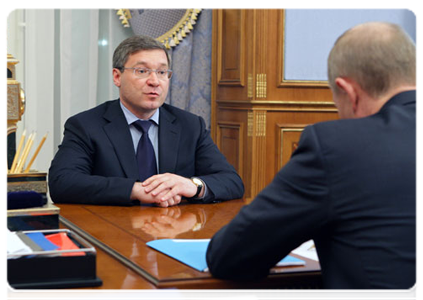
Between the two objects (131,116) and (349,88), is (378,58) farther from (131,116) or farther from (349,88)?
(131,116)

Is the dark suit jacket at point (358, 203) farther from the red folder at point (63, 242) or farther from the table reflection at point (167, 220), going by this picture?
the table reflection at point (167, 220)

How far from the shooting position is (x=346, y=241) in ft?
4.94

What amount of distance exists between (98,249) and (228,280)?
0.48m

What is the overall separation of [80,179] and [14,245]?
128 centimetres

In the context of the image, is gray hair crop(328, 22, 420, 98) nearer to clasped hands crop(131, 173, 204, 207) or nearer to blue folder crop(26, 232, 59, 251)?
blue folder crop(26, 232, 59, 251)

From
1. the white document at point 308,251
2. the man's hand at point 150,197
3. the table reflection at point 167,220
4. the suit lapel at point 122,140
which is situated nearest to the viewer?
the white document at point 308,251

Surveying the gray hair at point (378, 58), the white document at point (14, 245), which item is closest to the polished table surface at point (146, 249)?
the white document at point (14, 245)

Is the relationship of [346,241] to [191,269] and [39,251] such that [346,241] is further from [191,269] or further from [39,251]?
[39,251]

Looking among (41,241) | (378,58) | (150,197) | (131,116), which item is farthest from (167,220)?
(378,58)

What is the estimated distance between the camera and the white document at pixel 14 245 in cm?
155

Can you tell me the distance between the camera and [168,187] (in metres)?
2.74

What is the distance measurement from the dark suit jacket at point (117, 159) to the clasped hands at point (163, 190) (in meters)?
0.05

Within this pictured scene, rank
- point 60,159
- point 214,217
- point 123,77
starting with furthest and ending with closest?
point 123,77 < point 60,159 < point 214,217

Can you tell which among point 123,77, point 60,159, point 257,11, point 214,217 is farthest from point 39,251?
point 257,11
